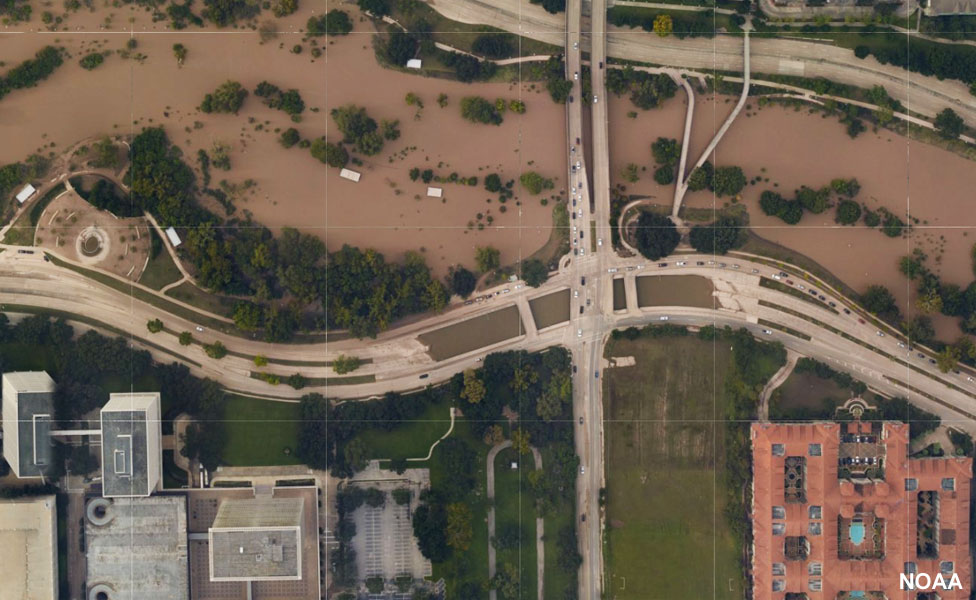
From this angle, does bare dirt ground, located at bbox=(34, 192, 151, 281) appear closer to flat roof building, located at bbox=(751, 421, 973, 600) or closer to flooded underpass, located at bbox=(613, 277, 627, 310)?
flooded underpass, located at bbox=(613, 277, 627, 310)

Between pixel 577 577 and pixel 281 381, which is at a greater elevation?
pixel 281 381

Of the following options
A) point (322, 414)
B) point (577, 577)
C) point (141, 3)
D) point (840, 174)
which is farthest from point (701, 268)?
point (141, 3)

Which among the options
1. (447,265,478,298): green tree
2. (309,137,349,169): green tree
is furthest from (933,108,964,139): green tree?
(309,137,349,169): green tree

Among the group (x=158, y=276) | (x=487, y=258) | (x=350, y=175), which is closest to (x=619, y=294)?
(x=487, y=258)

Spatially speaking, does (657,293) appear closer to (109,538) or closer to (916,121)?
(916,121)

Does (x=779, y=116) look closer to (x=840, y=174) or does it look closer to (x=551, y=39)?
(x=840, y=174)

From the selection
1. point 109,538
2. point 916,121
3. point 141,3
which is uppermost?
point 141,3
